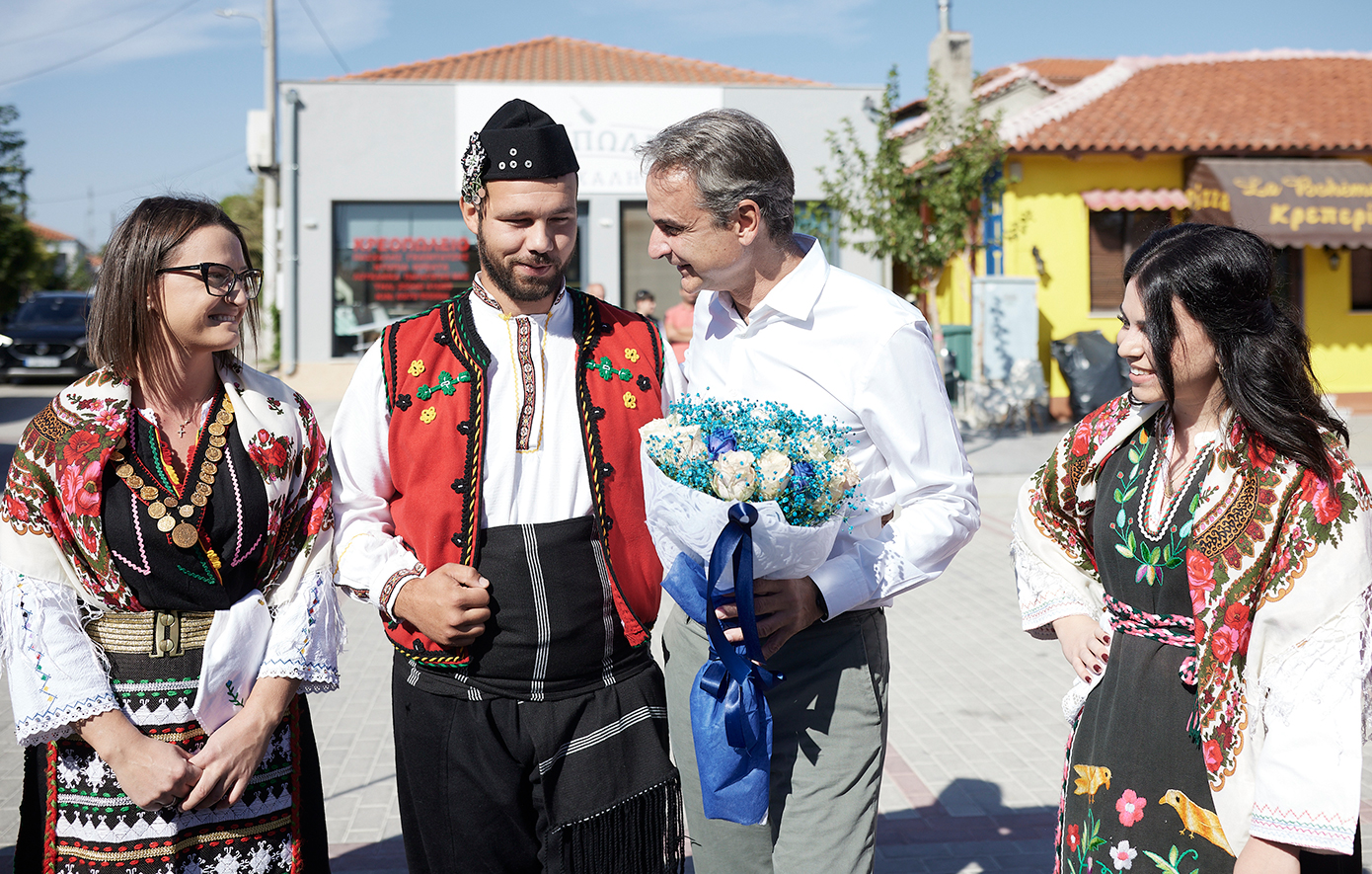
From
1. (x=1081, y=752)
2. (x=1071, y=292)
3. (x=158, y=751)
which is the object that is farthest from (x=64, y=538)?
(x=1071, y=292)

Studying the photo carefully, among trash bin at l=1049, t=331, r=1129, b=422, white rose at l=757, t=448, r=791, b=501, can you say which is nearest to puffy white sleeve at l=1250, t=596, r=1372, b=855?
white rose at l=757, t=448, r=791, b=501

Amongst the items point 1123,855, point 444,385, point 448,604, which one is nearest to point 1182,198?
point 1123,855

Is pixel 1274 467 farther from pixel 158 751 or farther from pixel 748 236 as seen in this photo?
pixel 158 751

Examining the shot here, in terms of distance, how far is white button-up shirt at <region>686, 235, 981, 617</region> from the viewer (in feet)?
7.04

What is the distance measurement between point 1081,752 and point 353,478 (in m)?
1.64

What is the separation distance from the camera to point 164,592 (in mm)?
2168

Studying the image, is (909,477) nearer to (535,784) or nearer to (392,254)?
(535,784)

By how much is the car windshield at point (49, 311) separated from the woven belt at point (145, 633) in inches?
870

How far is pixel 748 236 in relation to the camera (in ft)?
7.54

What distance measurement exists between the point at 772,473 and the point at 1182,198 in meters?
16.1

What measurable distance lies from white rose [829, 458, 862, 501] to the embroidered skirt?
1.33 metres

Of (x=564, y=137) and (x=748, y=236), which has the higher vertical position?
(x=564, y=137)

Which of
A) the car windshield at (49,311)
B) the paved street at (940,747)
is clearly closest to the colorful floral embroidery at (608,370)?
the paved street at (940,747)

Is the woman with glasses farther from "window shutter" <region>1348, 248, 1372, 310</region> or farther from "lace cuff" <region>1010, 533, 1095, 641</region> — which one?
"window shutter" <region>1348, 248, 1372, 310</region>
